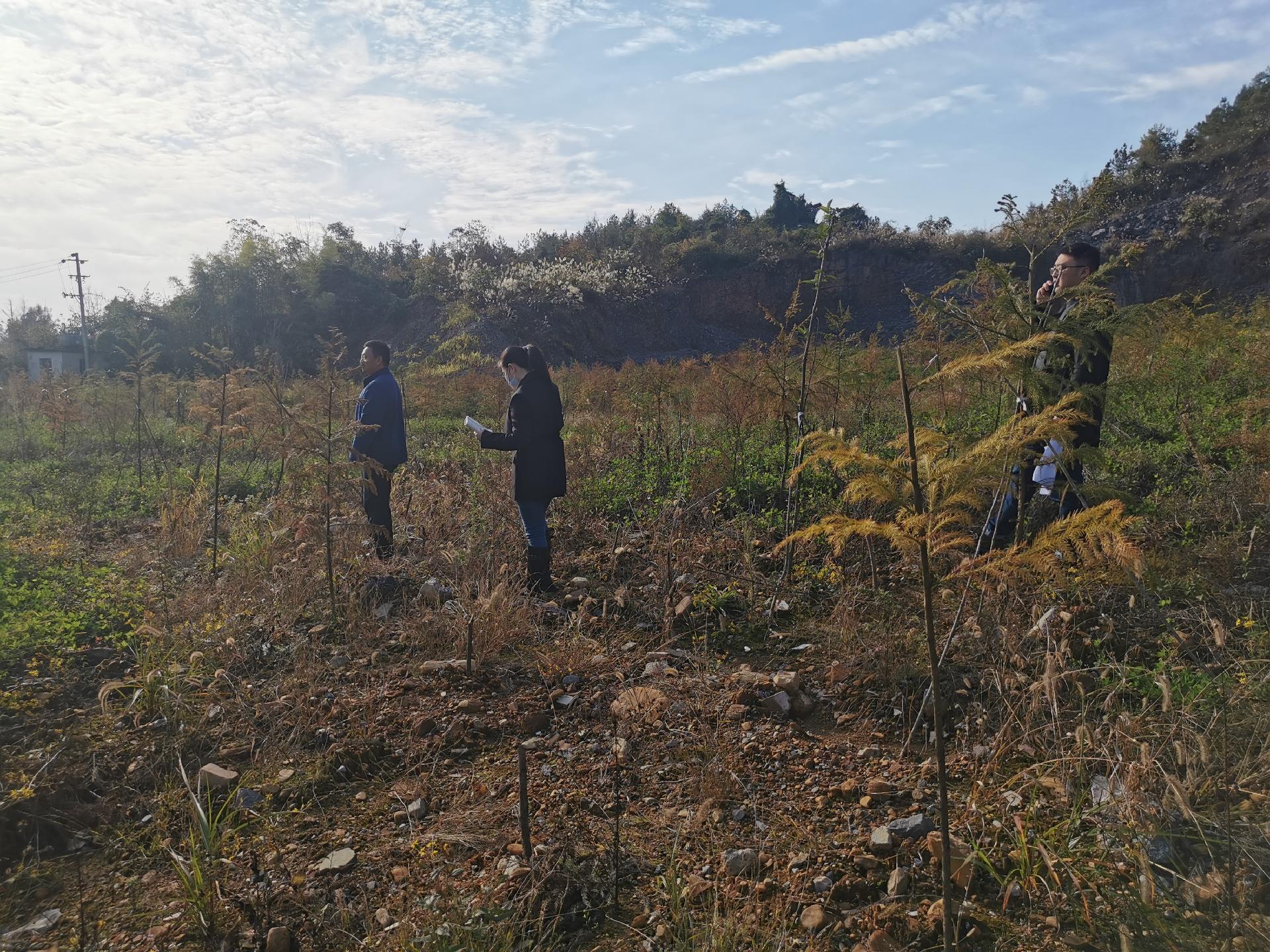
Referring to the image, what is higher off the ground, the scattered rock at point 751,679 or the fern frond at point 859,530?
the fern frond at point 859,530

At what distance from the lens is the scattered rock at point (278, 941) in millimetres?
2160

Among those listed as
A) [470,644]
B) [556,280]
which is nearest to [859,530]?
[470,644]

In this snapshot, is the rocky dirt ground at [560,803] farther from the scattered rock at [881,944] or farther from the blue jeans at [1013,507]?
the blue jeans at [1013,507]

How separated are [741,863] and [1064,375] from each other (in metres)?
2.99

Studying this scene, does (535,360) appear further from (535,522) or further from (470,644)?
(470,644)

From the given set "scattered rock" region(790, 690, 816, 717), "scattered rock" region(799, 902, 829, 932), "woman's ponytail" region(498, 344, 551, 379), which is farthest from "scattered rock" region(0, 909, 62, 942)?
"woman's ponytail" region(498, 344, 551, 379)

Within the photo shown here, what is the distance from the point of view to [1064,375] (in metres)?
3.86

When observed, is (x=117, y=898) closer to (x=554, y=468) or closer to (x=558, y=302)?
(x=554, y=468)

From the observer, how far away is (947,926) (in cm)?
177

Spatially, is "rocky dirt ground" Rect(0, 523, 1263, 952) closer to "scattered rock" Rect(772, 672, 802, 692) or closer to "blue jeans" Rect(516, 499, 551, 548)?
"scattered rock" Rect(772, 672, 802, 692)

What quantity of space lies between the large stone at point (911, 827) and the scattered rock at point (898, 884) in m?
0.16

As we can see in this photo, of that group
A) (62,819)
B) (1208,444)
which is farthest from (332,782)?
(1208,444)

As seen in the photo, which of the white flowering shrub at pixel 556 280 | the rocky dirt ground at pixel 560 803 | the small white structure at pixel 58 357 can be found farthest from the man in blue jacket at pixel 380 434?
the small white structure at pixel 58 357

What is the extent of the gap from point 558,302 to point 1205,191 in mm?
21760
